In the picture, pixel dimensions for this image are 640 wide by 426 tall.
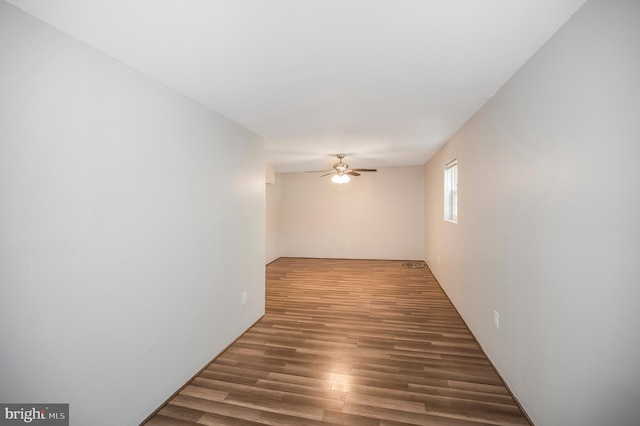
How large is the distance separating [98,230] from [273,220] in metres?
5.67

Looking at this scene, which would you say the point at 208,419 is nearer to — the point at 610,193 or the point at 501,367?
the point at 501,367

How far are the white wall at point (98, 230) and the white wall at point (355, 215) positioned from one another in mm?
4884

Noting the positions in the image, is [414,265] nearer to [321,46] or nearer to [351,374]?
[351,374]

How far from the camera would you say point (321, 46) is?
1.50 metres

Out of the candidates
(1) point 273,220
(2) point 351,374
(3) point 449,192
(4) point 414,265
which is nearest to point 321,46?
(2) point 351,374

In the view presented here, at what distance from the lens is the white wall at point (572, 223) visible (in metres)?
1.03

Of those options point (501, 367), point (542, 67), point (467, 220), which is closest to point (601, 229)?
point (542, 67)

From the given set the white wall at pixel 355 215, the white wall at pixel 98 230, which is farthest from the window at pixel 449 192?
the white wall at pixel 98 230

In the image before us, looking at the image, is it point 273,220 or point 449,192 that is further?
point 273,220

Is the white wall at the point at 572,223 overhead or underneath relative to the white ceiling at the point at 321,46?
Result: underneath

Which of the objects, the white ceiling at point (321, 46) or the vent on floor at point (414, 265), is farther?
the vent on floor at point (414, 265)

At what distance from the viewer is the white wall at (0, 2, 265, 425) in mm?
1201

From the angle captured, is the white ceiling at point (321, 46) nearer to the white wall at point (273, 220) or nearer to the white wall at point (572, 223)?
the white wall at point (572, 223)

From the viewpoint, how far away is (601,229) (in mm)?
1134
